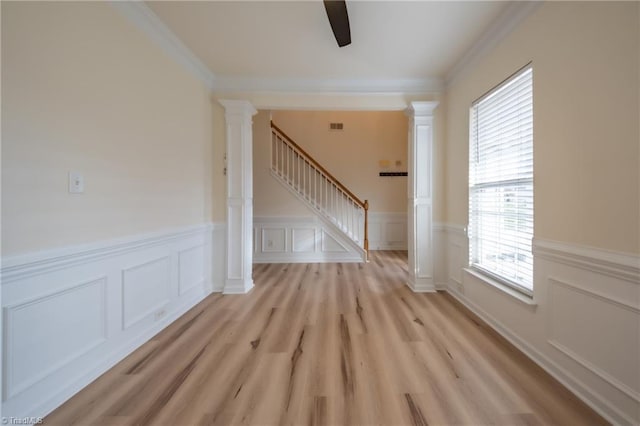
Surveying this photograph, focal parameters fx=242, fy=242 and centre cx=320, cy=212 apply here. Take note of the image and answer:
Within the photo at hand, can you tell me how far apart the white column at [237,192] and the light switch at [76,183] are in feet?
Answer: 5.24

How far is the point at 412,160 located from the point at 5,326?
11.7 feet

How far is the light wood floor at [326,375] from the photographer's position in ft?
4.27

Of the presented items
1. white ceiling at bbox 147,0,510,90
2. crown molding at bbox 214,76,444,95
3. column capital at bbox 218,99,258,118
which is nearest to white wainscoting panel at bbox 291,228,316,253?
column capital at bbox 218,99,258,118

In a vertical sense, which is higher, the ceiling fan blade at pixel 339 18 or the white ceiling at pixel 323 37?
the white ceiling at pixel 323 37

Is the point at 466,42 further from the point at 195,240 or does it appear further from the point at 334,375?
the point at 195,240

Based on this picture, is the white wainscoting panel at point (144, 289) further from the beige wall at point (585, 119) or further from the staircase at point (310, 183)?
the beige wall at point (585, 119)

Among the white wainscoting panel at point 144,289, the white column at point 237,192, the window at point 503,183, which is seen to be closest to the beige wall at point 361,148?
the white column at point 237,192

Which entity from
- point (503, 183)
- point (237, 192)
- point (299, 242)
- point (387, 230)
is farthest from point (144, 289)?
point (387, 230)

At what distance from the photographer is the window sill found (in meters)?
1.79

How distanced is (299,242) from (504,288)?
3.33 meters

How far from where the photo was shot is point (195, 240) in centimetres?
275

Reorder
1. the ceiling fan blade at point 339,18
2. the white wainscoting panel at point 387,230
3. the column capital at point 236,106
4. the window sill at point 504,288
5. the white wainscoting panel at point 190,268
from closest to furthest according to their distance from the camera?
1. the ceiling fan blade at point 339,18
2. the window sill at point 504,288
3. the white wainscoting panel at point 190,268
4. the column capital at point 236,106
5. the white wainscoting panel at point 387,230

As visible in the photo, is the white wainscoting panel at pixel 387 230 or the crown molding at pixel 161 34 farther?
the white wainscoting panel at pixel 387 230

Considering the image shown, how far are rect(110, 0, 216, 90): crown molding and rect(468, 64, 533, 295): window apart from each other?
3.02 m
